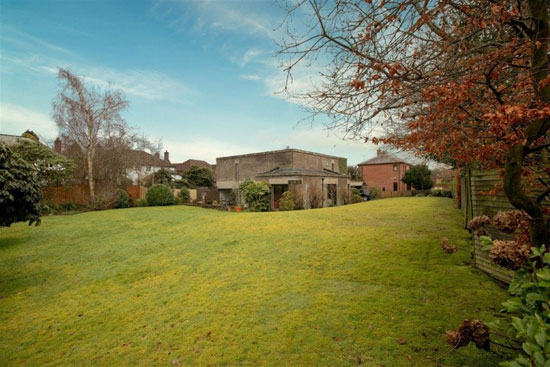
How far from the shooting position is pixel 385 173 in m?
43.2

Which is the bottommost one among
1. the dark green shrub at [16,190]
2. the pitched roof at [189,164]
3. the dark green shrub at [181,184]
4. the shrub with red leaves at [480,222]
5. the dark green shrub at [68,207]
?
the dark green shrub at [68,207]

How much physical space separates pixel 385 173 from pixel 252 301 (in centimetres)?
4277

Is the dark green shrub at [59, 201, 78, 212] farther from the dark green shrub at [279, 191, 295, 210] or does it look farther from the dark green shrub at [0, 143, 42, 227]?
the dark green shrub at [279, 191, 295, 210]

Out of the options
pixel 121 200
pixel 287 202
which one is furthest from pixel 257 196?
pixel 121 200

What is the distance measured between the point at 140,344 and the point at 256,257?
369cm

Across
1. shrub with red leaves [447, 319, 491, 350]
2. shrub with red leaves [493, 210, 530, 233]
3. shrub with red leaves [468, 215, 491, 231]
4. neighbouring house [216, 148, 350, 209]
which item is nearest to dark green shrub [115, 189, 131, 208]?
neighbouring house [216, 148, 350, 209]

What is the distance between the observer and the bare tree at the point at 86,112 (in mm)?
21609

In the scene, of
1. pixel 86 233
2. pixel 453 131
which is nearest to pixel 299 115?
pixel 453 131

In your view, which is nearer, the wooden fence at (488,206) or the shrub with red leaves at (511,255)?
the shrub with red leaves at (511,255)

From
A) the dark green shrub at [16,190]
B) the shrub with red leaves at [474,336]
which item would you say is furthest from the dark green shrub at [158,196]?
the shrub with red leaves at [474,336]

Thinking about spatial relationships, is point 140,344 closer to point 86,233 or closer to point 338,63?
point 338,63

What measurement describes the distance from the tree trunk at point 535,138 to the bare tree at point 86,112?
1006 inches

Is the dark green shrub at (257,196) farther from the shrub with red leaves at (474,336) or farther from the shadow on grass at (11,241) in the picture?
the shrub with red leaves at (474,336)

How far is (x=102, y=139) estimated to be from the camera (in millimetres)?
23969
